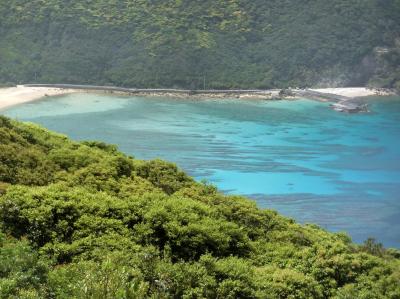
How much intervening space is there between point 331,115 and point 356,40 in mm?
30985

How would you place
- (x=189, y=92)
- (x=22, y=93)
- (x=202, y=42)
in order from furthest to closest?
1. (x=202, y=42)
2. (x=189, y=92)
3. (x=22, y=93)

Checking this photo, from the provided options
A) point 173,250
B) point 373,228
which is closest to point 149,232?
point 173,250

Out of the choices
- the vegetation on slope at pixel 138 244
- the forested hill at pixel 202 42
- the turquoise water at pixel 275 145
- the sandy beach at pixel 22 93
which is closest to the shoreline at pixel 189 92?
the sandy beach at pixel 22 93

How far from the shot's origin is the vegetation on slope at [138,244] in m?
10.3

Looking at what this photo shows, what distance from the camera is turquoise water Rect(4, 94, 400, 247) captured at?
4106 centimetres

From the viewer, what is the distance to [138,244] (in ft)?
42.8

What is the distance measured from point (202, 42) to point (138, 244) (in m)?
86.7

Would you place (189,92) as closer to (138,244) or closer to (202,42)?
(202,42)

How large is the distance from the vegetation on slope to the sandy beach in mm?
60168

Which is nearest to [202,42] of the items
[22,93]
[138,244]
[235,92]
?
[235,92]

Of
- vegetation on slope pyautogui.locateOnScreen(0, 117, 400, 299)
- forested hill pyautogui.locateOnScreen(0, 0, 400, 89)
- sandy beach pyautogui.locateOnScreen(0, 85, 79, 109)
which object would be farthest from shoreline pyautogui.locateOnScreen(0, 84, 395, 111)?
vegetation on slope pyautogui.locateOnScreen(0, 117, 400, 299)

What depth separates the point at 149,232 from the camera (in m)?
13.4

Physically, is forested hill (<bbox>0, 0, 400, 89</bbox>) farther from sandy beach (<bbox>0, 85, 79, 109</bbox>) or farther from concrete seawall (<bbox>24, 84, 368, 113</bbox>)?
sandy beach (<bbox>0, 85, 79, 109</bbox>)

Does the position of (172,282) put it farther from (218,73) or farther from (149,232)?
(218,73)
